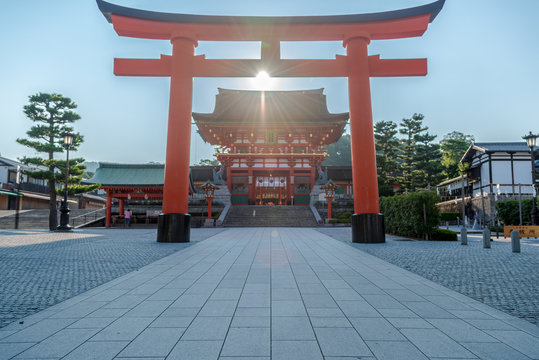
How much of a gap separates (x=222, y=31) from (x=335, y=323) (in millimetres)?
10122

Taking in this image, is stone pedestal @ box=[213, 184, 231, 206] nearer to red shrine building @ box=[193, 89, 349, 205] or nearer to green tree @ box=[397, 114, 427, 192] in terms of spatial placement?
red shrine building @ box=[193, 89, 349, 205]

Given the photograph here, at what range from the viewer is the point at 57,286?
4.55m

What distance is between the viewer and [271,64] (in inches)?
409

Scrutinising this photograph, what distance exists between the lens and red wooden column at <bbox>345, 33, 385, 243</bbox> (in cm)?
997

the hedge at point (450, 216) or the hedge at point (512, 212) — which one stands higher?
the hedge at point (512, 212)

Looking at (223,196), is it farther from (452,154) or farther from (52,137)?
(452,154)

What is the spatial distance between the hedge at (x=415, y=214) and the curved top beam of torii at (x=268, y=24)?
5980 millimetres

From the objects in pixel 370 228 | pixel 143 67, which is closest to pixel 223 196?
pixel 143 67

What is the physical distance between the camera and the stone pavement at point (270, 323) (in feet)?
7.91

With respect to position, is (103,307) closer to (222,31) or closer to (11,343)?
(11,343)

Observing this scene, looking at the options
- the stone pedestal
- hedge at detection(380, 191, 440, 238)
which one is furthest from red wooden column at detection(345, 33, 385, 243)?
the stone pedestal

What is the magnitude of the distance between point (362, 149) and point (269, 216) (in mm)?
14060

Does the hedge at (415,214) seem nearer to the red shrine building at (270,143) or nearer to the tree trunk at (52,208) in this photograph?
the red shrine building at (270,143)

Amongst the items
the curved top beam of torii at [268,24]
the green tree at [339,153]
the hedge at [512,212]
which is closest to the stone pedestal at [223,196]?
the curved top beam of torii at [268,24]
